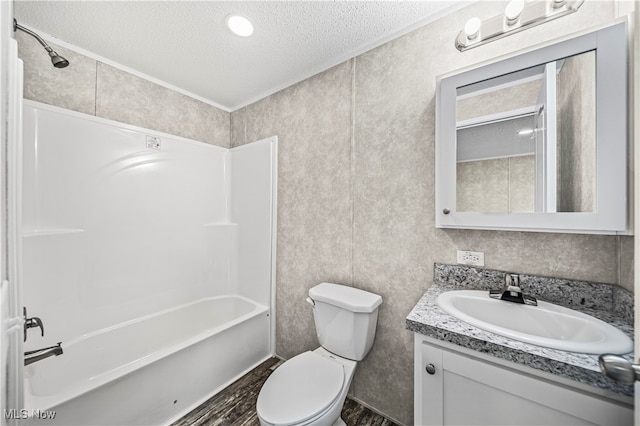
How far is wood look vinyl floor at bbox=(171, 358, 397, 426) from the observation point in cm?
150

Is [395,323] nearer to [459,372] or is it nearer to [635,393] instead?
[459,372]

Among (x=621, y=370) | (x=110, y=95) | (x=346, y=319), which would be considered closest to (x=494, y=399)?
(x=621, y=370)

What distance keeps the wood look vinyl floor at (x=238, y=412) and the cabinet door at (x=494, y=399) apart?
0.80 meters

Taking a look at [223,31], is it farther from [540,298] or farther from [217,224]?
[540,298]

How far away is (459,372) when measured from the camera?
0.84 metres

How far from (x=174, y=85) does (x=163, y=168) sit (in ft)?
2.53

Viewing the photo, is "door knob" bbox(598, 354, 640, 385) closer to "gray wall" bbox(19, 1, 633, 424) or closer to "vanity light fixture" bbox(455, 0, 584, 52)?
"gray wall" bbox(19, 1, 633, 424)

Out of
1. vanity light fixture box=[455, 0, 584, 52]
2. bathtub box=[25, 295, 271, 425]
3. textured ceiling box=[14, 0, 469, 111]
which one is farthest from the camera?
textured ceiling box=[14, 0, 469, 111]

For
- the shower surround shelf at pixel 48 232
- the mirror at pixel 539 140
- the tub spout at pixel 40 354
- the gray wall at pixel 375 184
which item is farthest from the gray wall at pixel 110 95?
the mirror at pixel 539 140

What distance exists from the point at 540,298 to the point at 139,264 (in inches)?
101

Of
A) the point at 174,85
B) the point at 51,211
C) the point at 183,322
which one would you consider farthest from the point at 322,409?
the point at 174,85

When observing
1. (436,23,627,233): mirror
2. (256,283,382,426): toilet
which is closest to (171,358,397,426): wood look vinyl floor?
(256,283,382,426): toilet

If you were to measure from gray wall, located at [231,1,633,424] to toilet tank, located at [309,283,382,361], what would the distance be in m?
0.14

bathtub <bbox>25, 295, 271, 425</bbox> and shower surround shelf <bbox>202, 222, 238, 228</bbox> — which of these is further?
shower surround shelf <bbox>202, 222, 238, 228</bbox>
